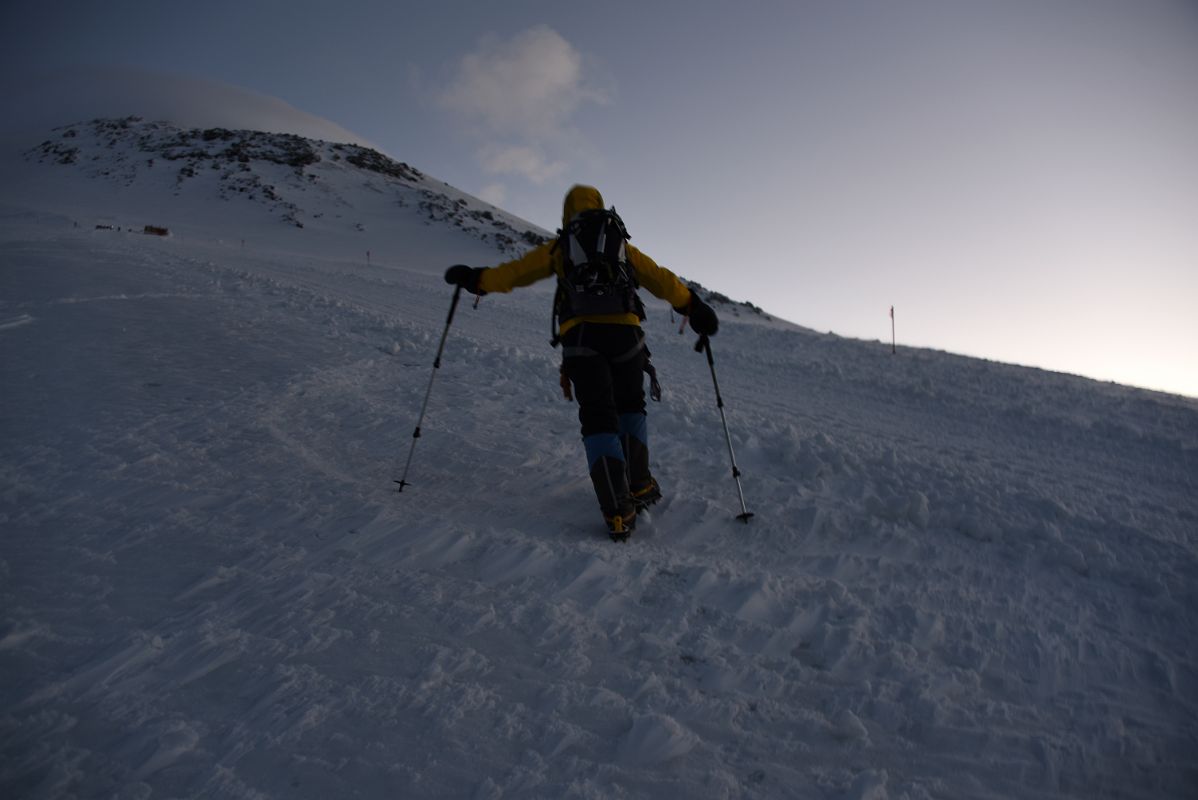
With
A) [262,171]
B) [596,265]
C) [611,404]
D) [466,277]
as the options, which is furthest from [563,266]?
[262,171]

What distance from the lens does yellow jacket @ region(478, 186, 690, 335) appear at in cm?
414

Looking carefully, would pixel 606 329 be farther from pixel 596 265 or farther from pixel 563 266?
pixel 563 266

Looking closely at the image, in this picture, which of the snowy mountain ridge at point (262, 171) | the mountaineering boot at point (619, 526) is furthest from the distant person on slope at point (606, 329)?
the snowy mountain ridge at point (262, 171)

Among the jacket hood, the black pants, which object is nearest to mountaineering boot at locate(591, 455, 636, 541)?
the black pants

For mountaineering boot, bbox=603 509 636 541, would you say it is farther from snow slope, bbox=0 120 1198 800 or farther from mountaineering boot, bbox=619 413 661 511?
mountaineering boot, bbox=619 413 661 511

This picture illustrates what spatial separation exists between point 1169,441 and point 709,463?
239 inches

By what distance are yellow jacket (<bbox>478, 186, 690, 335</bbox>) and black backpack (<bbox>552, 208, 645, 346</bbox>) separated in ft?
0.21

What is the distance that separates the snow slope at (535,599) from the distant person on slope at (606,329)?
358 mm

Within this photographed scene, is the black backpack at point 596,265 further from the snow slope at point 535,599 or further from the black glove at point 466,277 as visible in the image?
the snow slope at point 535,599

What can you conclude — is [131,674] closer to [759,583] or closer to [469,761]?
[469,761]

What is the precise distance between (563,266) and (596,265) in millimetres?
317

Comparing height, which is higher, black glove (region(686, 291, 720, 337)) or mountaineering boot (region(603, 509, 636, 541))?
black glove (region(686, 291, 720, 337))

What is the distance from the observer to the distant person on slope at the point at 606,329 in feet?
12.8

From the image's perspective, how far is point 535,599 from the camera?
309 cm
